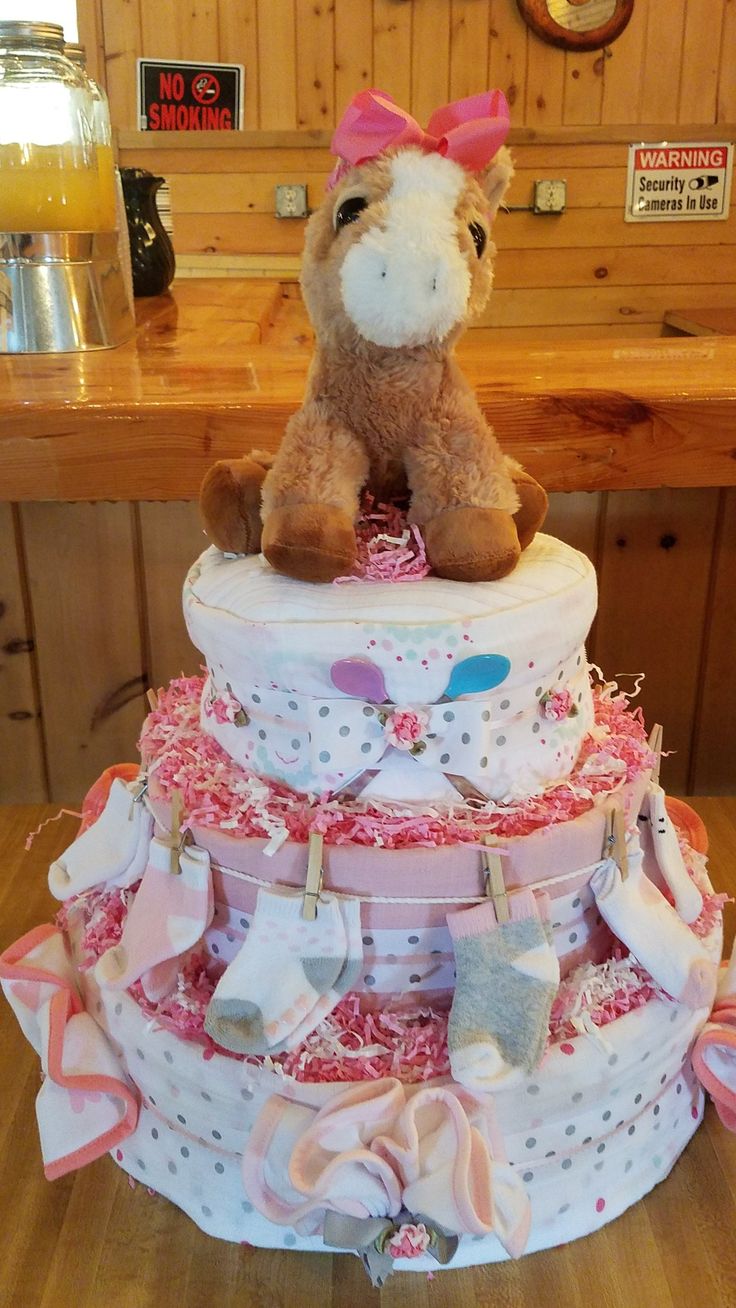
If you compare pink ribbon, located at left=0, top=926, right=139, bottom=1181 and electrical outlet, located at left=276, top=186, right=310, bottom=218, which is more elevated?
electrical outlet, located at left=276, top=186, right=310, bottom=218

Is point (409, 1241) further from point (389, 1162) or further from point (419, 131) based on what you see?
point (419, 131)

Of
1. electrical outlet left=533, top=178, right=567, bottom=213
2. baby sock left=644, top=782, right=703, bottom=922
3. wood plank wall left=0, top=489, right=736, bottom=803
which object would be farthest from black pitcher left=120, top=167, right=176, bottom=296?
baby sock left=644, top=782, right=703, bottom=922

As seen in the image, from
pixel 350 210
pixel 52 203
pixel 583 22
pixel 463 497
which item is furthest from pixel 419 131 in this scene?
pixel 583 22

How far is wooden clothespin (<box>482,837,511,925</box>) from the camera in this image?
792 millimetres

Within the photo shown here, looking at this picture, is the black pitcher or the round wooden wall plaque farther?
the round wooden wall plaque

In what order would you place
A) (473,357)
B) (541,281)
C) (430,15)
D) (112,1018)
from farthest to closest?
1. (541,281)
2. (430,15)
3. (473,357)
4. (112,1018)

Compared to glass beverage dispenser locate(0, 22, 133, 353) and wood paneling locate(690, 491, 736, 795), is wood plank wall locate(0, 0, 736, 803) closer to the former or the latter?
glass beverage dispenser locate(0, 22, 133, 353)

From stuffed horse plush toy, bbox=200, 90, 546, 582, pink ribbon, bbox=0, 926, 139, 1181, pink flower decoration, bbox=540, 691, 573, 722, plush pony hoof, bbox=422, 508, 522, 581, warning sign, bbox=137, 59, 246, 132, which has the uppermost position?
warning sign, bbox=137, 59, 246, 132

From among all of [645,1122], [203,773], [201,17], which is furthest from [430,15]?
[645,1122]

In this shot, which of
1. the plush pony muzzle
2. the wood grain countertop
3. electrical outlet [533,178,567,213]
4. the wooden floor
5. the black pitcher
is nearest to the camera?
the plush pony muzzle

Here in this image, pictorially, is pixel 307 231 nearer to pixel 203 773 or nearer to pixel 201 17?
Result: pixel 203 773

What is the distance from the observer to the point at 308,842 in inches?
31.4

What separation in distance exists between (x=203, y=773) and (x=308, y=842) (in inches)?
5.3

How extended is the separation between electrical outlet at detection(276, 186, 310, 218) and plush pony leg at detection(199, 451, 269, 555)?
7.25 ft
